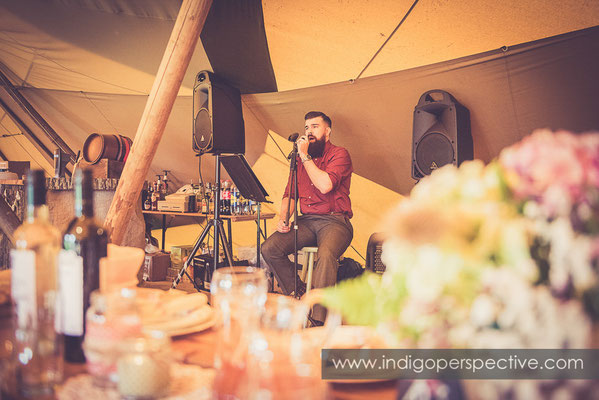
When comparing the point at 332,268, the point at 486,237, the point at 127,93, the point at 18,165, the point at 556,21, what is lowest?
the point at 332,268

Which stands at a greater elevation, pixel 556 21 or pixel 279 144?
pixel 556 21

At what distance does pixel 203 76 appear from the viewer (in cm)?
345

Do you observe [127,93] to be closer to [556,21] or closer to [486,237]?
[556,21]

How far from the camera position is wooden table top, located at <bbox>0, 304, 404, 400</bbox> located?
0.64 metres

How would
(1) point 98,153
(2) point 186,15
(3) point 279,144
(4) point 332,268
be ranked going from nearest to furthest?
(2) point 186,15
(4) point 332,268
(1) point 98,153
(3) point 279,144

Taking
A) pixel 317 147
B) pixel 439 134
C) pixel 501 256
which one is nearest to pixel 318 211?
pixel 317 147

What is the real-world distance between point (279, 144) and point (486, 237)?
364cm

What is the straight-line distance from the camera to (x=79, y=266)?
744 mm

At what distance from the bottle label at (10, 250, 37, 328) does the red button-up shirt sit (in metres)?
2.42

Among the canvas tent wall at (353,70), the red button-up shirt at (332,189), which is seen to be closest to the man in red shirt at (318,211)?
the red button-up shirt at (332,189)

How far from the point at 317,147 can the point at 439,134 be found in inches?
34.0

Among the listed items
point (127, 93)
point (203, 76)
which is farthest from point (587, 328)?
point (127, 93)

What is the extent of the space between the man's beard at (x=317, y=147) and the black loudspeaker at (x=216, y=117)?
61 centimetres

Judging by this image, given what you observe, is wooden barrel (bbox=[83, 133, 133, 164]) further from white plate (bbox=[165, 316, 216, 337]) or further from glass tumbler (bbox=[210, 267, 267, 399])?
glass tumbler (bbox=[210, 267, 267, 399])
